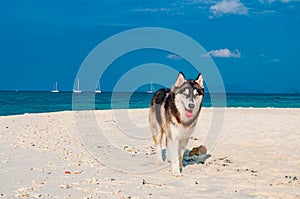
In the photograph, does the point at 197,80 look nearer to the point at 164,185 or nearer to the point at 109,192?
the point at 164,185

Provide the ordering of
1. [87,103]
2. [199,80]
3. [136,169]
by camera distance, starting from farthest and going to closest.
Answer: [87,103] < [136,169] < [199,80]

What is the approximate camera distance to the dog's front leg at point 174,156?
27.6 feet

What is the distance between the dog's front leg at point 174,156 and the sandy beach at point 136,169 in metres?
0.20

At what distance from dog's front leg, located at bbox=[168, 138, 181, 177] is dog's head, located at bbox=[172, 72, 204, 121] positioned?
622mm

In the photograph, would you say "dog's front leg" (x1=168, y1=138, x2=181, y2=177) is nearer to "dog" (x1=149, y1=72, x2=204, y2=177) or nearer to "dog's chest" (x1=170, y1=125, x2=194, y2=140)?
"dog" (x1=149, y1=72, x2=204, y2=177)

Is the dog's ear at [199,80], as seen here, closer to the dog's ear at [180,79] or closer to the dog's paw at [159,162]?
the dog's ear at [180,79]

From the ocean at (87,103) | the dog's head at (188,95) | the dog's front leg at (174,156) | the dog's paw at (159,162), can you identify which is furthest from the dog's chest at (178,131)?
the ocean at (87,103)

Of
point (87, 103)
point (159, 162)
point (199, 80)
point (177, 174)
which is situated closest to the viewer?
point (177, 174)

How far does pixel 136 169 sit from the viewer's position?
9.06 meters

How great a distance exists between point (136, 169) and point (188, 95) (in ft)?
7.46

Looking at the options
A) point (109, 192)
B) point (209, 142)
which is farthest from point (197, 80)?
point (209, 142)

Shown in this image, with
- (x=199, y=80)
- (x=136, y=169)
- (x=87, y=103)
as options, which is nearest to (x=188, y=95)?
(x=199, y=80)

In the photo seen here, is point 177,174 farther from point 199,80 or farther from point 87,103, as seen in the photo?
point 87,103

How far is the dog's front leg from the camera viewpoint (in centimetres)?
841
